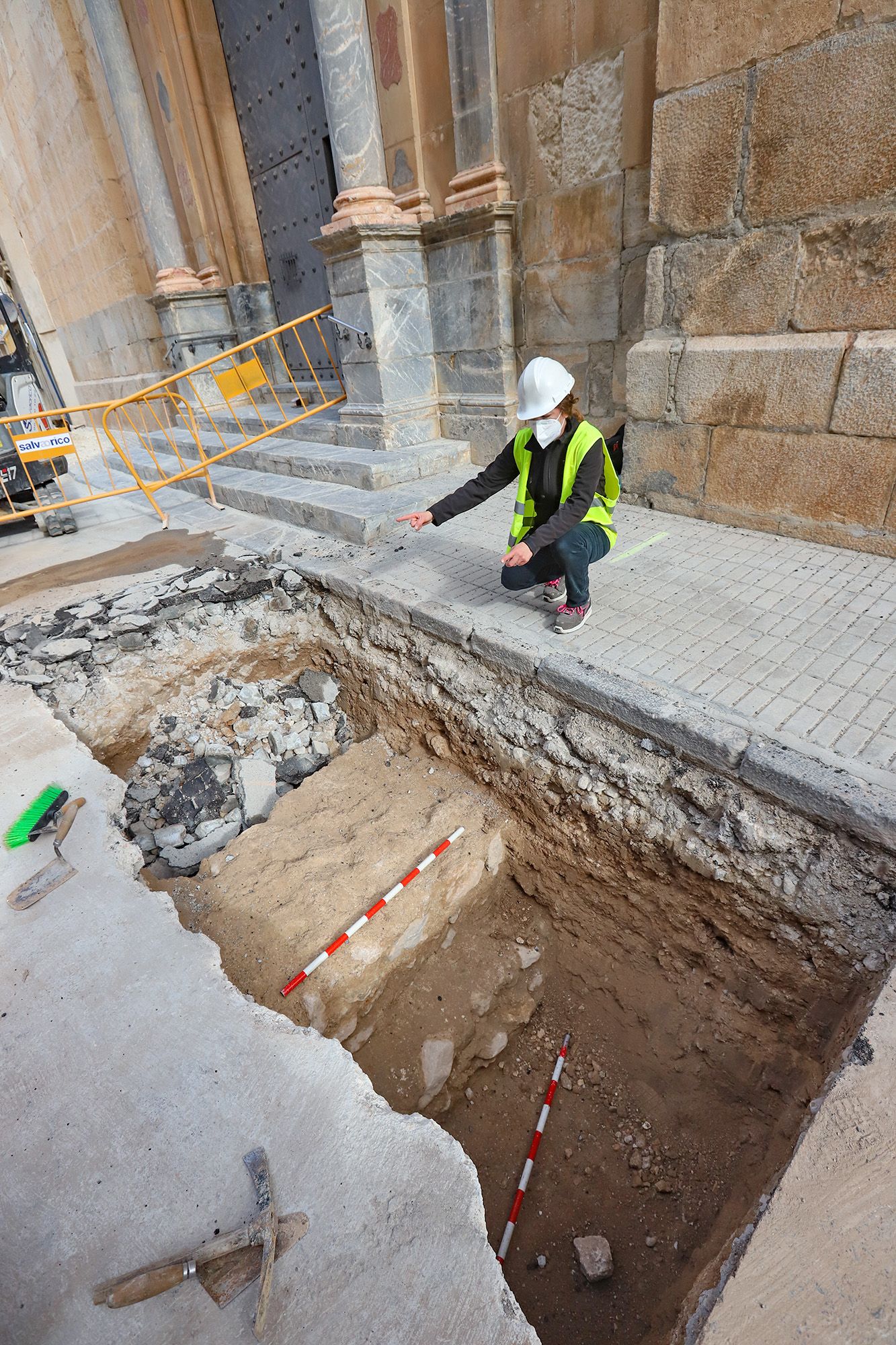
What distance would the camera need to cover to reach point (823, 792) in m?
2.29

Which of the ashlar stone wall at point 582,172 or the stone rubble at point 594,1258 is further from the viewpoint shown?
the ashlar stone wall at point 582,172

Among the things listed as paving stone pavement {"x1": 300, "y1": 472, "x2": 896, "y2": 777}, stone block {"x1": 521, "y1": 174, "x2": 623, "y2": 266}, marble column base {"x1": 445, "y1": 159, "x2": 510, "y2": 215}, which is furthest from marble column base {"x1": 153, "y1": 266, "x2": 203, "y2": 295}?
paving stone pavement {"x1": 300, "y1": 472, "x2": 896, "y2": 777}

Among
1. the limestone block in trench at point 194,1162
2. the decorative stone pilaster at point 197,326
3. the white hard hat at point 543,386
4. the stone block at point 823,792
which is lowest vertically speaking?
the limestone block in trench at point 194,1162

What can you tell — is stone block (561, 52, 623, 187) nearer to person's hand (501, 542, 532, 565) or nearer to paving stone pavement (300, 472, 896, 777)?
paving stone pavement (300, 472, 896, 777)

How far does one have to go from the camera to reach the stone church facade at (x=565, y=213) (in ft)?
11.3

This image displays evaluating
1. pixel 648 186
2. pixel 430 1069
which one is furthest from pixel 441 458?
pixel 430 1069

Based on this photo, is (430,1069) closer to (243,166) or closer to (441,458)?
(441,458)

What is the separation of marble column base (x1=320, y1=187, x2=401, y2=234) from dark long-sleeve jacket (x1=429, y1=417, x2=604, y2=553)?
360 cm

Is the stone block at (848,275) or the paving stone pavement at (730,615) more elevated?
the stone block at (848,275)

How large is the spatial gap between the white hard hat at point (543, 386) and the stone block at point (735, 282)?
5.59 feet

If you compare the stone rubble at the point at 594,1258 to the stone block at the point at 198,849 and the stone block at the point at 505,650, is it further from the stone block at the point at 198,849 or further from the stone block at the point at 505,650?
the stone block at the point at 198,849

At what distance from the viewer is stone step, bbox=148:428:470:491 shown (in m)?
5.82

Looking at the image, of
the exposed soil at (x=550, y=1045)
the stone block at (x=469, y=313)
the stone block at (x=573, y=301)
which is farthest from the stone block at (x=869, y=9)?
the exposed soil at (x=550, y=1045)

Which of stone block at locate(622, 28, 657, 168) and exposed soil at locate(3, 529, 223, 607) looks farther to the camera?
exposed soil at locate(3, 529, 223, 607)
